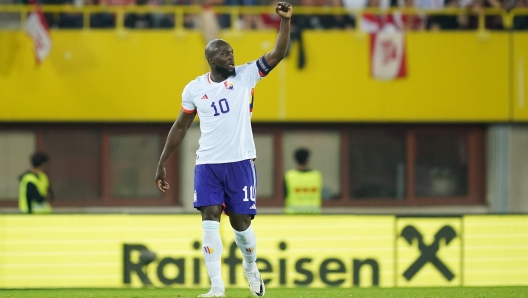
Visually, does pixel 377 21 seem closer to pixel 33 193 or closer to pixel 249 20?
pixel 249 20

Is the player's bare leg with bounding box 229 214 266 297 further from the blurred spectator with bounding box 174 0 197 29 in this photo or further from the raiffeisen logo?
the blurred spectator with bounding box 174 0 197 29

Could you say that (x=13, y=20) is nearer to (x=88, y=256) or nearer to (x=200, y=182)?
(x=88, y=256)

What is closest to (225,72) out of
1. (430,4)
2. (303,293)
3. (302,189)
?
(303,293)

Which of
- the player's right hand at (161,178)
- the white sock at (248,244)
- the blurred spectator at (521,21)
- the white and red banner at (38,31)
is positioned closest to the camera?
the white sock at (248,244)

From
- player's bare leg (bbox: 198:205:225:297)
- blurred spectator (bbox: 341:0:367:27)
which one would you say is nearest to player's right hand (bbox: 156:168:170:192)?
player's bare leg (bbox: 198:205:225:297)

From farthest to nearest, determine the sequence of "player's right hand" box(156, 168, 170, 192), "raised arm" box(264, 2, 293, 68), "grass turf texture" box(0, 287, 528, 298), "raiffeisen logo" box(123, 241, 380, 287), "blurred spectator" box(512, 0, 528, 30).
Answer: "blurred spectator" box(512, 0, 528, 30)
"raiffeisen logo" box(123, 241, 380, 287)
"grass turf texture" box(0, 287, 528, 298)
"player's right hand" box(156, 168, 170, 192)
"raised arm" box(264, 2, 293, 68)

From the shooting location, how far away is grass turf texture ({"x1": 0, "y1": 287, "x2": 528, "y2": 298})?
31.3 feet

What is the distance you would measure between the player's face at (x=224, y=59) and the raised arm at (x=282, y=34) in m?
0.30

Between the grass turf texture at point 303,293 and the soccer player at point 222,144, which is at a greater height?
the soccer player at point 222,144

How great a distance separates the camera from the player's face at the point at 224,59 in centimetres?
815

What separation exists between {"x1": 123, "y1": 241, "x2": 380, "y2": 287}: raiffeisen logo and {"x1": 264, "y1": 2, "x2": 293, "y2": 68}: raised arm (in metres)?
3.64

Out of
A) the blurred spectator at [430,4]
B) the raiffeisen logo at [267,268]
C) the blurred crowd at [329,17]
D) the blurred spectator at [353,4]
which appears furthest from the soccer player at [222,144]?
the blurred spectator at [430,4]

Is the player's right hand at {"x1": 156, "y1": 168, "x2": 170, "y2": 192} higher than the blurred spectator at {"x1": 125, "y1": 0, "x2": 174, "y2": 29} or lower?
lower

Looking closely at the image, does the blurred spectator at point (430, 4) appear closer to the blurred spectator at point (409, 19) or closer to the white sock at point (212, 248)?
the blurred spectator at point (409, 19)
